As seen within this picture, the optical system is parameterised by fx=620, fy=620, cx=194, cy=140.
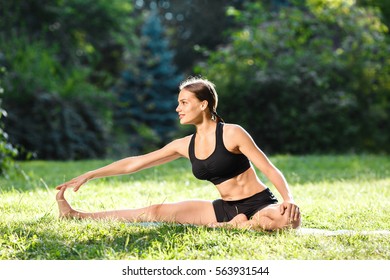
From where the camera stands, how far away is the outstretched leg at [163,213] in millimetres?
5305

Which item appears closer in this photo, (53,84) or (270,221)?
(270,221)

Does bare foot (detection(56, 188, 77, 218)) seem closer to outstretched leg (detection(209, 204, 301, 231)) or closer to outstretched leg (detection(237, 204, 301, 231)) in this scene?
outstretched leg (detection(209, 204, 301, 231))

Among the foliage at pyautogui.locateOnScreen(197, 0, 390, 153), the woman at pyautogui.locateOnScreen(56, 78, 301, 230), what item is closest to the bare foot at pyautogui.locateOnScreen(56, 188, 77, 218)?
the woman at pyautogui.locateOnScreen(56, 78, 301, 230)

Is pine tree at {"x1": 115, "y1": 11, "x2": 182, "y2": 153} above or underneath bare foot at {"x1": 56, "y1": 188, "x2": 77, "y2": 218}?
underneath

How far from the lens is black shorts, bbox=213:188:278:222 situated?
5098mm

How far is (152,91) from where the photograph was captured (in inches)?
1054

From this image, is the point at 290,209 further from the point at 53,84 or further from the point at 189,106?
the point at 53,84

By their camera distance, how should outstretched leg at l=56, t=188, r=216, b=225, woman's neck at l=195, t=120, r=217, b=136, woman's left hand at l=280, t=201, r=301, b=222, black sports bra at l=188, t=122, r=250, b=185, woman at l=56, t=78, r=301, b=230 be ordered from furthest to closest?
outstretched leg at l=56, t=188, r=216, b=225 < woman's neck at l=195, t=120, r=217, b=136 < black sports bra at l=188, t=122, r=250, b=185 < woman at l=56, t=78, r=301, b=230 < woman's left hand at l=280, t=201, r=301, b=222

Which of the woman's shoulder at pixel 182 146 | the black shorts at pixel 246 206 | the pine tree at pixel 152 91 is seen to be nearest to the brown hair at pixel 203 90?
the woman's shoulder at pixel 182 146

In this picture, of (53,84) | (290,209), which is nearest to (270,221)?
(290,209)

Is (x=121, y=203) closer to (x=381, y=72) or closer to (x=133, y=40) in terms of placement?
(x=381, y=72)

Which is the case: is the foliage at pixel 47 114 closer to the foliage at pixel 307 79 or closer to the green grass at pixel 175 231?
the foliage at pixel 307 79

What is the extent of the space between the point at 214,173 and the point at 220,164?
10 centimetres
